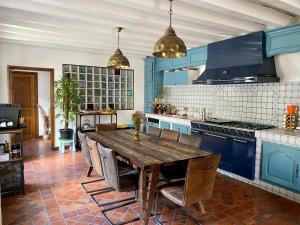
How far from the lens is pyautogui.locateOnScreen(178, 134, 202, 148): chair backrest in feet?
10.2

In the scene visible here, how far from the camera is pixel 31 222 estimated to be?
252cm

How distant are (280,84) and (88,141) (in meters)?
3.04

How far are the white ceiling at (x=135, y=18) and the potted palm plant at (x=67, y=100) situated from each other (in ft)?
3.38

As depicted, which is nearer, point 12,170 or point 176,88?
point 12,170

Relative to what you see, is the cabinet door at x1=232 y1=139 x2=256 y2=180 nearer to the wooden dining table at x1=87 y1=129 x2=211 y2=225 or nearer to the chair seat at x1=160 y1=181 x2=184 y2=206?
the wooden dining table at x1=87 y1=129 x2=211 y2=225

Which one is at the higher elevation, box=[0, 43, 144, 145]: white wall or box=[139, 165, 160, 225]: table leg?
box=[0, 43, 144, 145]: white wall

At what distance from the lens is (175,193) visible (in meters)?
2.36

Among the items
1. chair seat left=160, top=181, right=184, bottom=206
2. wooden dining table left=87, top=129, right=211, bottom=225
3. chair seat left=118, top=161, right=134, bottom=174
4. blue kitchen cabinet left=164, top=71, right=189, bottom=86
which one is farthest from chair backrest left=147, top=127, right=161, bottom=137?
blue kitchen cabinet left=164, top=71, right=189, bottom=86

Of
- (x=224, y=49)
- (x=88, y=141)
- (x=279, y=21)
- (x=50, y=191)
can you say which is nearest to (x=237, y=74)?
(x=224, y=49)

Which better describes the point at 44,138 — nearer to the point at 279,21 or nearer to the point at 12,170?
the point at 12,170

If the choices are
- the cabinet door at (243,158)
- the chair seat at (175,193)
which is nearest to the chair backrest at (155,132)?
the cabinet door at (243,158)

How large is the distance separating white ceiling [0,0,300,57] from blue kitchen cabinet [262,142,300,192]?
173 centimetres

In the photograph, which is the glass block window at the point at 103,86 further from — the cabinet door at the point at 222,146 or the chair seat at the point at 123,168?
the chair seat at the point at 123,168

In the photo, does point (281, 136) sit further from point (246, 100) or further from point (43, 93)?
point (43, 93)
